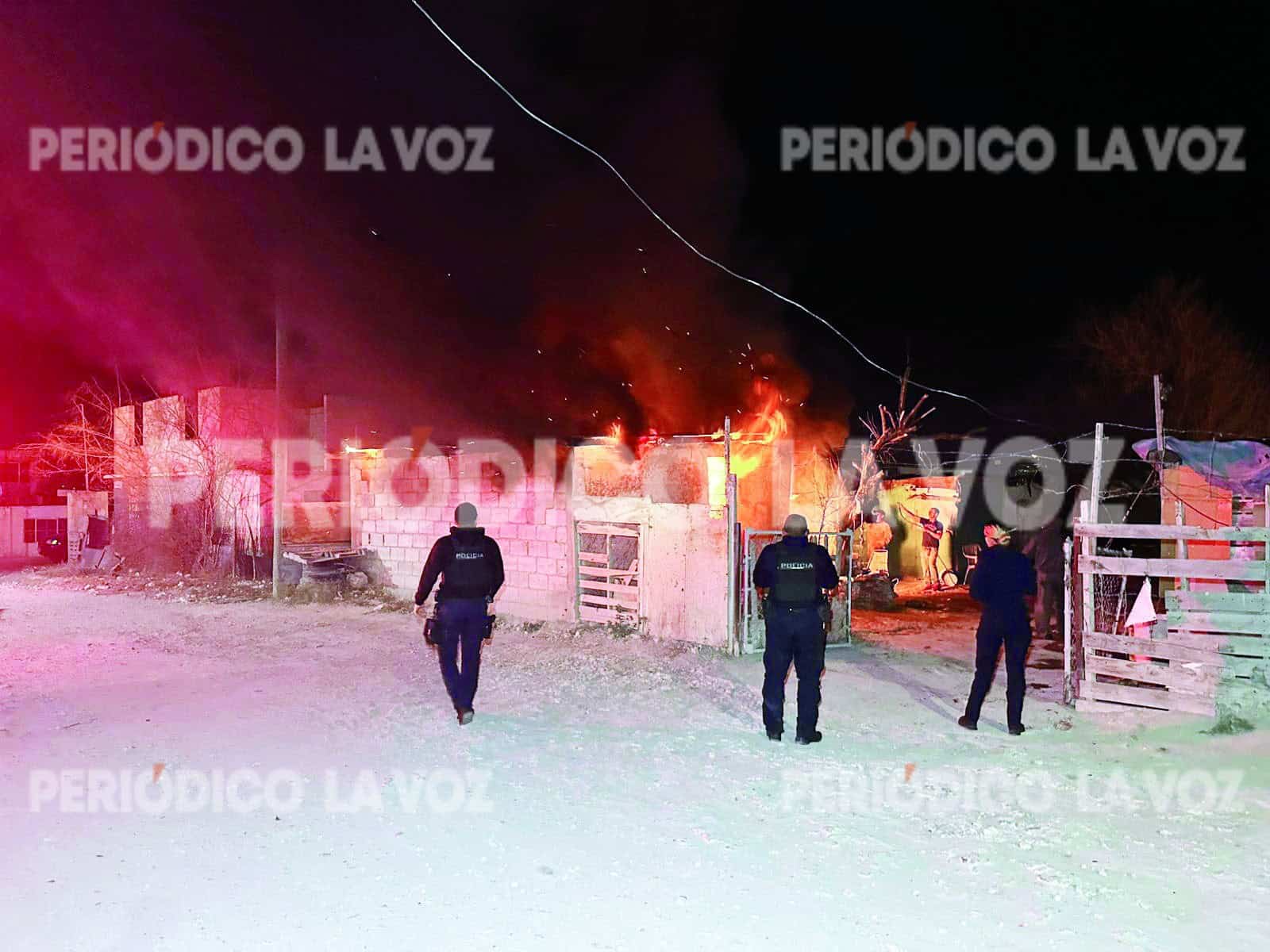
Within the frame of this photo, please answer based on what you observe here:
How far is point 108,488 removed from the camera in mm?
28266

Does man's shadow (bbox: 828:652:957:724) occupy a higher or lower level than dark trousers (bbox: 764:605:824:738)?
lower

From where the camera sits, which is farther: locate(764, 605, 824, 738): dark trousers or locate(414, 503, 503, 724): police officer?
locate(414, 503, 503, 724): police officer

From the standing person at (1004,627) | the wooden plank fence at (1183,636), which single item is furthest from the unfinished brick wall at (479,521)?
the wooden plank fence at (1183,636)

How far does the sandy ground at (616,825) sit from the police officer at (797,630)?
0.78 feet

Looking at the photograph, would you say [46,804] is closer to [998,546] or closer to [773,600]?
[773,600]

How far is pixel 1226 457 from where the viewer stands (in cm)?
1089

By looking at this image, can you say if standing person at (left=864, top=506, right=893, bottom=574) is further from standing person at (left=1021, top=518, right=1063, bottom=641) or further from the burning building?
standing person at (left=1021, top=518, right=1063, bottom=641)

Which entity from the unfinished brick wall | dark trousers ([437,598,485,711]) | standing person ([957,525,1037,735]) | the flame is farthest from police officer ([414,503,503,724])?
the flame

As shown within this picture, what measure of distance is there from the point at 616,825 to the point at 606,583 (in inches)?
293

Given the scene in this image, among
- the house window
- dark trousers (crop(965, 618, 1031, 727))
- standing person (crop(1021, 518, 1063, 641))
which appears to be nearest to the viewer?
dark trousers (crop(965, 618, 1031, 727))

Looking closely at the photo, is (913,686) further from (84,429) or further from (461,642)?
(84,429)

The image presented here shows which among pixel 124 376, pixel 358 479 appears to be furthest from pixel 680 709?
pixel 124 376

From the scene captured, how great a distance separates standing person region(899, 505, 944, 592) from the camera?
1770 centimetres

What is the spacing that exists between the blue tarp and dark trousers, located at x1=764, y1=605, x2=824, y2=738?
640 cm
